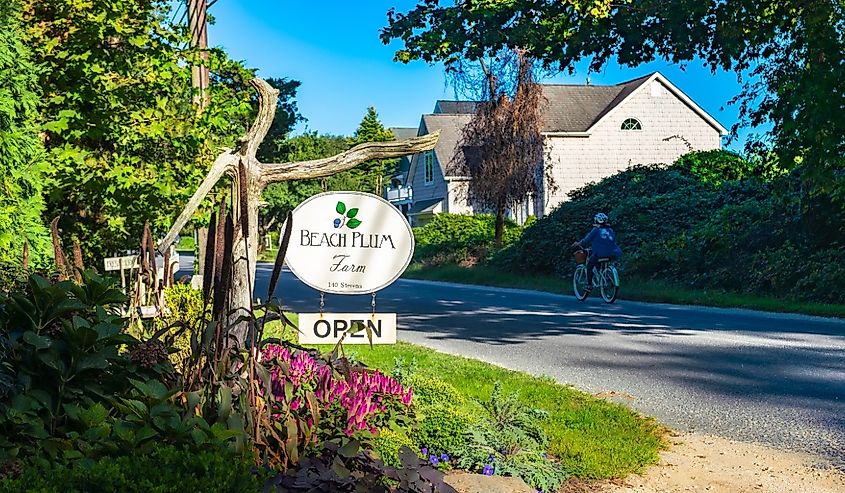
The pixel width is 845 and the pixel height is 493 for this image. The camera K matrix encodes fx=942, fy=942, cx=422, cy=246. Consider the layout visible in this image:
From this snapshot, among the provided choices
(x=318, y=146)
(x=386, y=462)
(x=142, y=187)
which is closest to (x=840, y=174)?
(x=142, y=187)

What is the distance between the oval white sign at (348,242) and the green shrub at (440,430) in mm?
→ 948

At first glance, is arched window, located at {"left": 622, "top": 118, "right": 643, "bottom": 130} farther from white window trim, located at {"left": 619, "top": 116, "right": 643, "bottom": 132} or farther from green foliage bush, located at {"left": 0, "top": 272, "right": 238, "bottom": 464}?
green foliage bush, located at {"left": 0, "top": 272, "right": 238, "bottom": 464}

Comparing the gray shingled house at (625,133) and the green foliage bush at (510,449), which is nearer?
the green foliage bush at (510,449)

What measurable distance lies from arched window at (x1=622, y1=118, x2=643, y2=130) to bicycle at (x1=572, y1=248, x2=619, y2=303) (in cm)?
2543

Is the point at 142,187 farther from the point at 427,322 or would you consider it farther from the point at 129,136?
the point at 427,322

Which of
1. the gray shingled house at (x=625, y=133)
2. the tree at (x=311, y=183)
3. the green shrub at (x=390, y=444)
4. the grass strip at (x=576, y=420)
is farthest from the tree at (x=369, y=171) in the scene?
the green shrub at (x=390, y=444)

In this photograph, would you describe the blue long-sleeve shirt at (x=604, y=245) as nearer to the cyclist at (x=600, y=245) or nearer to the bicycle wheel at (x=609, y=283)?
the cyclist at (x=600, y=245)

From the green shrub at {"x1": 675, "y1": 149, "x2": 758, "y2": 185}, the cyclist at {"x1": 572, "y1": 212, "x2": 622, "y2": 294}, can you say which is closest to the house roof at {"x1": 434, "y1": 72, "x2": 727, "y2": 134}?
the green shrub at {"x1": 675, "y1": 149, "x2": 758, "y2": 185}

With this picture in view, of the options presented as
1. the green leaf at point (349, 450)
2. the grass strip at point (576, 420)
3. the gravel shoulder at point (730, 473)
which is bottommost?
the gravel shoulder at point (730, 473)

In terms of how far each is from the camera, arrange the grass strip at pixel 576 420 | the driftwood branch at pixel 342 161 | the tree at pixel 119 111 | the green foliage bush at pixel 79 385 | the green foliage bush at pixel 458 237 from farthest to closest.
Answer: the green foliage bush at pixel 458 237, the tree at pixel 119 111, the grass strip at pixel 576 420, the driftwood branch at pixel 342 161, the green foliage bush at pixel 79 385

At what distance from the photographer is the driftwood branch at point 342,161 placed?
520 cm

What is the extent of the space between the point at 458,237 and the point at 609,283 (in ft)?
71.5

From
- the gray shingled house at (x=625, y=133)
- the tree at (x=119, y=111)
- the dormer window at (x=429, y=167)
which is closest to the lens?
the tree at (x=119, y=111)

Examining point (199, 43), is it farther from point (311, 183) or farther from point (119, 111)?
point (311, 183)
